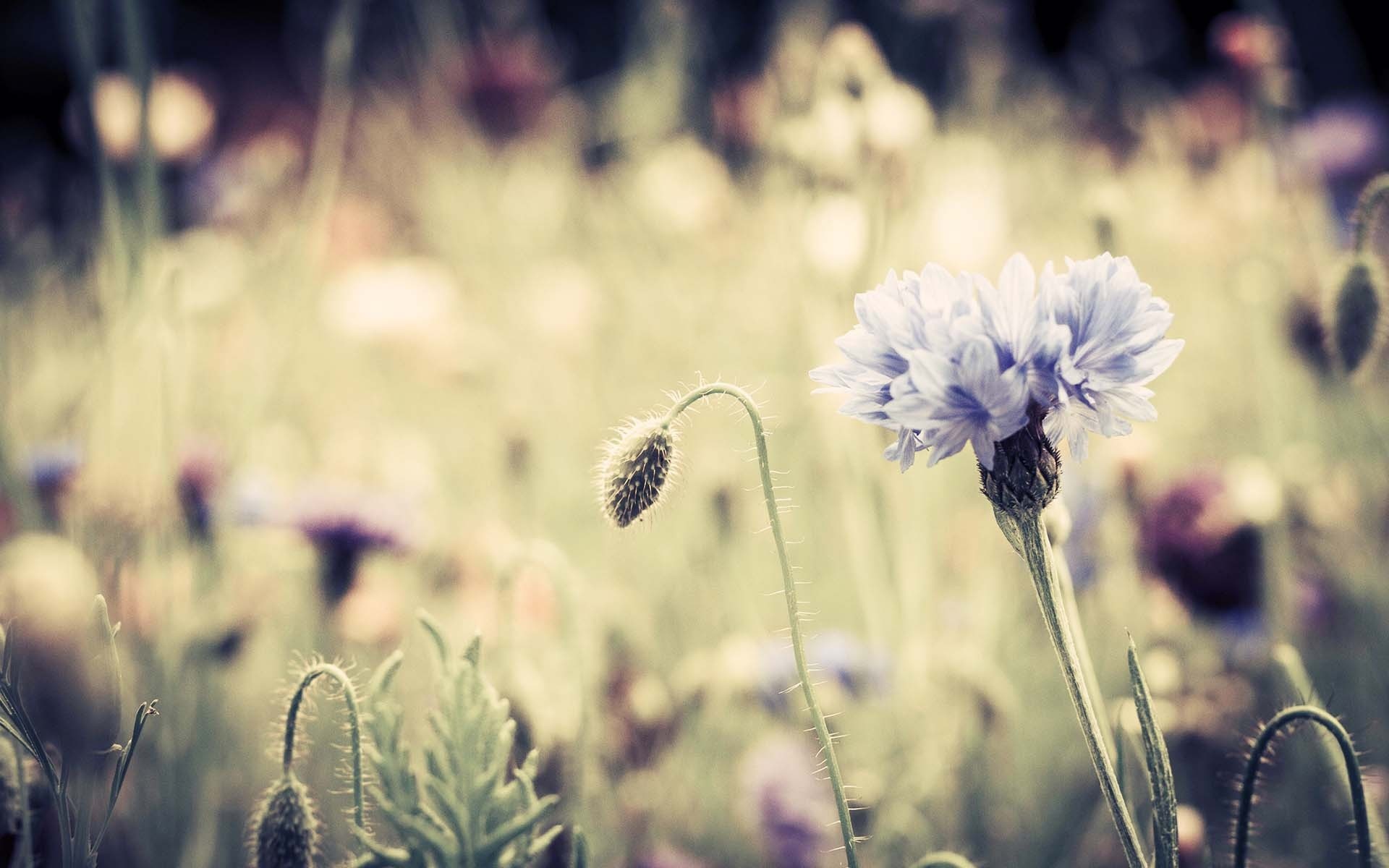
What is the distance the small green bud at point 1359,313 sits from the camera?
0.75 m

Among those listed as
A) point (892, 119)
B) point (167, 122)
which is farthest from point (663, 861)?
point (167, 122)

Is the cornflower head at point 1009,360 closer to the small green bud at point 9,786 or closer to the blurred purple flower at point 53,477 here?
the small green bud at point 9,786

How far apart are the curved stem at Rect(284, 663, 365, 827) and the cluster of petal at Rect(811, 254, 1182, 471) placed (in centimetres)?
33

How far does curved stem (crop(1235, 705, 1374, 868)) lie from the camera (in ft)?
1.59

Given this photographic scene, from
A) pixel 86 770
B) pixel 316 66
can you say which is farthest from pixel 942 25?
pixel 86 770

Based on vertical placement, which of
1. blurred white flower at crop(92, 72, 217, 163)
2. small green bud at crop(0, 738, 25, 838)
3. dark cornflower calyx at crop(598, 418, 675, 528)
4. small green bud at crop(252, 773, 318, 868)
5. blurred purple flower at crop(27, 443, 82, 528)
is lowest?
small green bud at crop(252, 773, 318, 868)

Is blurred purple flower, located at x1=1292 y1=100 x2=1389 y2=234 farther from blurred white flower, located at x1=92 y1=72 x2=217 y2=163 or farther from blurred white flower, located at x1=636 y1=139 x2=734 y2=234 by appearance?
blurred white flower, located at x1=92 y1=72 x2=217 y2=163

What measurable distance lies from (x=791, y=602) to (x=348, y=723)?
277 millimetres

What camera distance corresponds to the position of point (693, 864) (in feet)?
2.87

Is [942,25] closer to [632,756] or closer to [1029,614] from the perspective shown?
[1029,614]

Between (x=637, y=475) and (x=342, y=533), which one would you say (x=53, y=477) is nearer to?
(x=342, y=533)

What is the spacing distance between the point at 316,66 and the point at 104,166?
1.66 m

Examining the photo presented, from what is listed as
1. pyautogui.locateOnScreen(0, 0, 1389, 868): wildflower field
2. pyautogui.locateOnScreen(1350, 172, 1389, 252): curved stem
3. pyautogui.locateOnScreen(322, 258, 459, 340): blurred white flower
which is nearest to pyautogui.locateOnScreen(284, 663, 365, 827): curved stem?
pyautogui.locateOnScreen(0, 0, 1389, 868): wildflower field

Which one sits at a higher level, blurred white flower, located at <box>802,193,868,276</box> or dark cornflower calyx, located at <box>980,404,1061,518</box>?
blurred white flower, located at <box>802,193,868,276</box>
